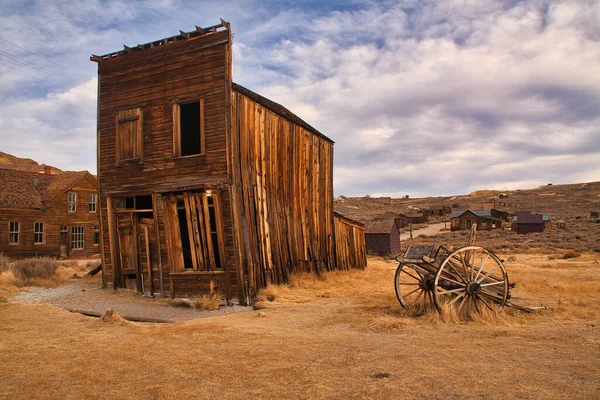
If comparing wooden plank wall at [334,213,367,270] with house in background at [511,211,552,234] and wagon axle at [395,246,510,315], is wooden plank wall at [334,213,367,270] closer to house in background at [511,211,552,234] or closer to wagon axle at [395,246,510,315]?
wagon axle at [395,246,510,315]

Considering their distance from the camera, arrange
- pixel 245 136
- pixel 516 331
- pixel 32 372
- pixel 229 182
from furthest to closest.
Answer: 1. pixel 245 136
2. pixel 229 182
3. pixel 516 331
4. pixel 32 372

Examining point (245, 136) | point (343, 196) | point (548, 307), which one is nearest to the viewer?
point (548, 307)

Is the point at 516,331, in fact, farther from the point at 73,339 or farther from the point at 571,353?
the point at 73,339

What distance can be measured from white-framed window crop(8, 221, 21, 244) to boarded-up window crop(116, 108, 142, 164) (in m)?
17.1

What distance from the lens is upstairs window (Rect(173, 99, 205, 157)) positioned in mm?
12742

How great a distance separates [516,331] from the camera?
715 cm

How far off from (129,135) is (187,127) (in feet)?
6.88

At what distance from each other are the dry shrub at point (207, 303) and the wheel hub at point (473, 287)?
5.77m

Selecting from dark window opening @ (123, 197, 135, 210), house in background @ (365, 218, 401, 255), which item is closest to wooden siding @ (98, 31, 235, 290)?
dark window opening @ (123, 197, 135, 210)

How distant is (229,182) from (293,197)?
4.11m

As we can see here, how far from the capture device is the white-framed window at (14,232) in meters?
26.1

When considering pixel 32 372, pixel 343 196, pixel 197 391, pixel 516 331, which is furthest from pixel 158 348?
pixel 343 196

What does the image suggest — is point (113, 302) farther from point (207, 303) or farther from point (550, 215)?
point (550, 215)

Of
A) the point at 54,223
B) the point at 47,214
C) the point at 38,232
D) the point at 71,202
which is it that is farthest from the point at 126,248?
the point at 71,202
